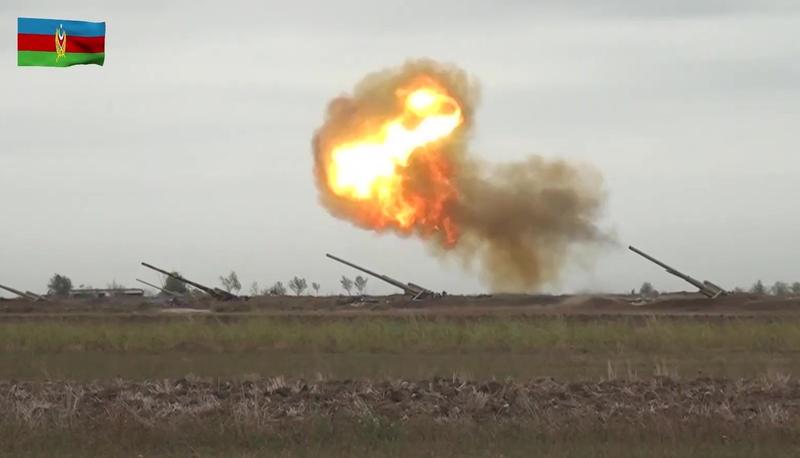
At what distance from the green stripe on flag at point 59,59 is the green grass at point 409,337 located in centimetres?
1156

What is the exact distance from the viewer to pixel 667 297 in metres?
66.6

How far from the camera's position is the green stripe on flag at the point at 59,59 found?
25578mm

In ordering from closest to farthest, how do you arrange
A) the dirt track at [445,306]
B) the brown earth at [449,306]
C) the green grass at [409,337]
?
1. the green grass at [409,337]
2. the dirt track at [445,306]
3. the brown earth at [449,306]

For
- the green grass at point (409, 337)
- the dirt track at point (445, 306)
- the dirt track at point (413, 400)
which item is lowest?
the dirt track at point (413, 400)

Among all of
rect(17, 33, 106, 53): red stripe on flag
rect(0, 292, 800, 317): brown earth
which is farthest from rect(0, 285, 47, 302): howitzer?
rect(17, 33, 106, 53): red stripe on flag

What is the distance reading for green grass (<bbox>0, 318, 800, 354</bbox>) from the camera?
35531 mm

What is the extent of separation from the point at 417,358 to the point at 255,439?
15.1 meters

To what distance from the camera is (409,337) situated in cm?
3772

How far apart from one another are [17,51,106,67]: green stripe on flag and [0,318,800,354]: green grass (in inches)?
455

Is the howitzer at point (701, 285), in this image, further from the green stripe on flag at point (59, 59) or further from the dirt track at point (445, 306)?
the green stripe on flag at point (59, 59)

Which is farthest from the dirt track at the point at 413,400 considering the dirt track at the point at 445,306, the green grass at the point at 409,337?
the dirt track at the point at 445,306

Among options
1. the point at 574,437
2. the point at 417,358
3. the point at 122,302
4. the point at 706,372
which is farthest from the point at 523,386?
the point at 122,302

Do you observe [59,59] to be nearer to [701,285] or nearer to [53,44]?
[53,44]

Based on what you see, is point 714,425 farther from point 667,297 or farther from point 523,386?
point 667,297
